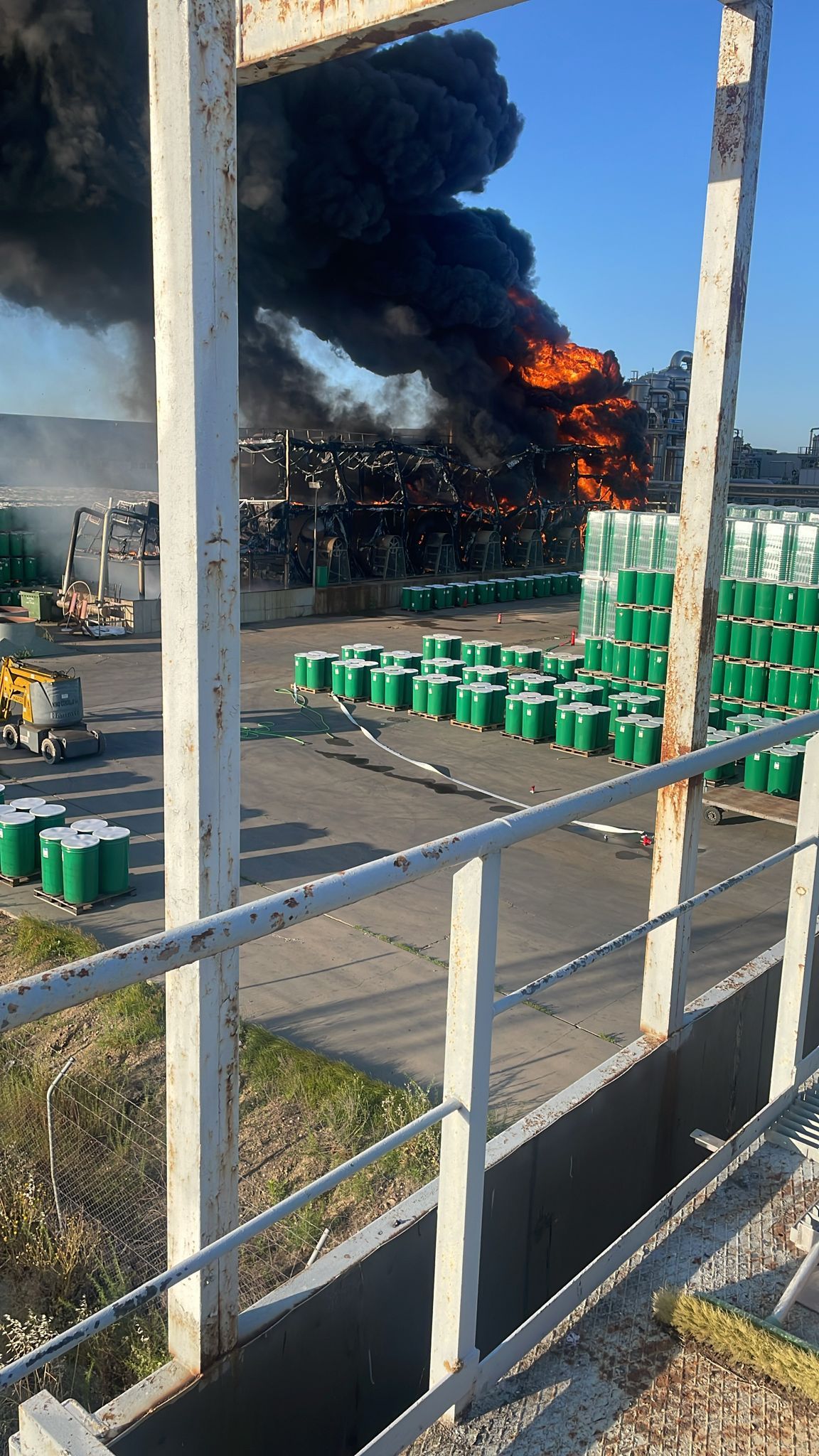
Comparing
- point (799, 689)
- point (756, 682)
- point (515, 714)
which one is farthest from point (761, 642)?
point (515, 714)

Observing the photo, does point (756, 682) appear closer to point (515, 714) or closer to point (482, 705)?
point (515, 714)

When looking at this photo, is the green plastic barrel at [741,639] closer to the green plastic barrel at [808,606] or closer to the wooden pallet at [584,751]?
the green plastic barrel at [808,606]

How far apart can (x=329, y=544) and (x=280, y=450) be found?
9.23 meters

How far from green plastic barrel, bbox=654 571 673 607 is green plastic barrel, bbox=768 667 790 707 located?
1824 mm

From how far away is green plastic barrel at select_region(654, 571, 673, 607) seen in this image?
1544 centimetres

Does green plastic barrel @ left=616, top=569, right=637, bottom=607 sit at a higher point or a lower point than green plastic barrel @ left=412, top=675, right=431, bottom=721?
higher

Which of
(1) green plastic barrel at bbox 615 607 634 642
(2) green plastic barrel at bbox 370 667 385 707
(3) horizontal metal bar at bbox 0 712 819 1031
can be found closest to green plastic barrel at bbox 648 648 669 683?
(1) green plastic barrel at bbox 615 607 634 642

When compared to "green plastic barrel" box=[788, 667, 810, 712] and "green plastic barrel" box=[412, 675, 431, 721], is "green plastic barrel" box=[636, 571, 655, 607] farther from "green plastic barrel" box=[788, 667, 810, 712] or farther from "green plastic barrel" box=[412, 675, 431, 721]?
"green plastic barrel" box=[412, 675, 431, 721]

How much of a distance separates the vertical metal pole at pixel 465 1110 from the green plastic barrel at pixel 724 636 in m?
13.2

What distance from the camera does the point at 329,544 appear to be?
28344 millimetres

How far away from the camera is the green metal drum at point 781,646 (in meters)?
14.2

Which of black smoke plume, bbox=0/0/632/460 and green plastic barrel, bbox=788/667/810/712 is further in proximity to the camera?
black smoke plume, bbox=0/0/632/460

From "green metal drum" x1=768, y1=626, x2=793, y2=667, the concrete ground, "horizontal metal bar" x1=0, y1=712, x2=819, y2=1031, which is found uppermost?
"horizontal metal bar" x1=0, y1=712, x2=819, y2=1031

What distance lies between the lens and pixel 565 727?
51.3ft
